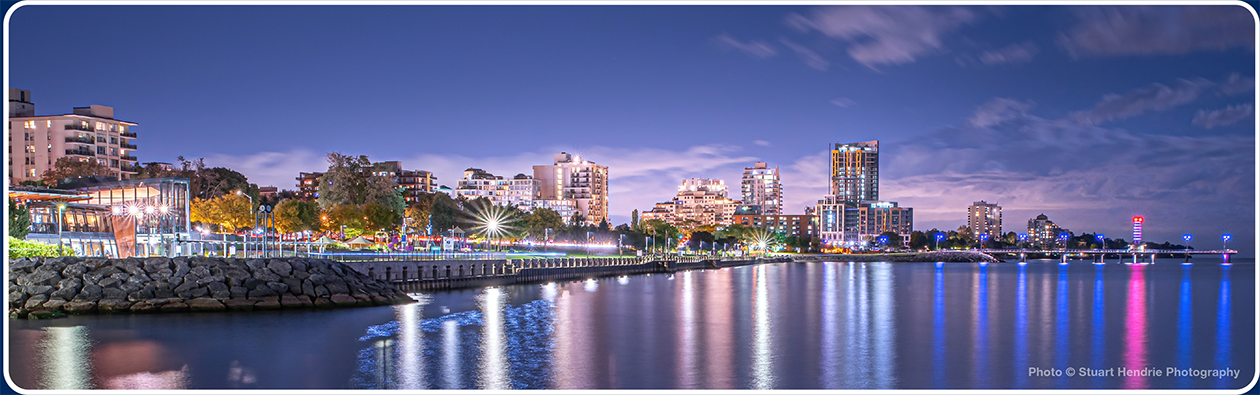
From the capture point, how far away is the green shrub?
112 ft

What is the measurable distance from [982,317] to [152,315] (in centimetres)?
3762

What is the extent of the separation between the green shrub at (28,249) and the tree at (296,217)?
43863mm

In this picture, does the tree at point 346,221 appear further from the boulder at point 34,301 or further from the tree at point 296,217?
the boulder at point 34,301

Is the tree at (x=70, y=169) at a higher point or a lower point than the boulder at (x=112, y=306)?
higher

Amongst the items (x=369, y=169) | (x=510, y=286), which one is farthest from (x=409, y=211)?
(x=510, y=286)

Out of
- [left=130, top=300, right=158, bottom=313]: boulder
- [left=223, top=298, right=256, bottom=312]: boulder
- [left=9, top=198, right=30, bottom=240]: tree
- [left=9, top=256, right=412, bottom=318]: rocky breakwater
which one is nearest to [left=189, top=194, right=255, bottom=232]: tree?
[left=9, top=198, right=30, bottom=240]: tree

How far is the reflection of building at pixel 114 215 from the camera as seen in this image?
41344 mm

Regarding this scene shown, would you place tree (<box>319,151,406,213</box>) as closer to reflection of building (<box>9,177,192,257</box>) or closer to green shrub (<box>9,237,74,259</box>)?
reflection of building (<box>9,177,192,257</box>)

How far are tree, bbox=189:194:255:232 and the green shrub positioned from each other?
42.5 m

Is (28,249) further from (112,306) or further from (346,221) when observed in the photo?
(346,221)

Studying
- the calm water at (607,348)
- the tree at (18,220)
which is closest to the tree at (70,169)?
the tree at (18,220)

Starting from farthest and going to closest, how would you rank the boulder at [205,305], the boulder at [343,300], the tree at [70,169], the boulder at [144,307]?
the tree at [70,169]
the boulder at [343,300]
the boulder at [205,305]
the boulder at [144,307]

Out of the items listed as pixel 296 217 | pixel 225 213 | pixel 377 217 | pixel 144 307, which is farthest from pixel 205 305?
pixel 377 217

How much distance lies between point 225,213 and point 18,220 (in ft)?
137
